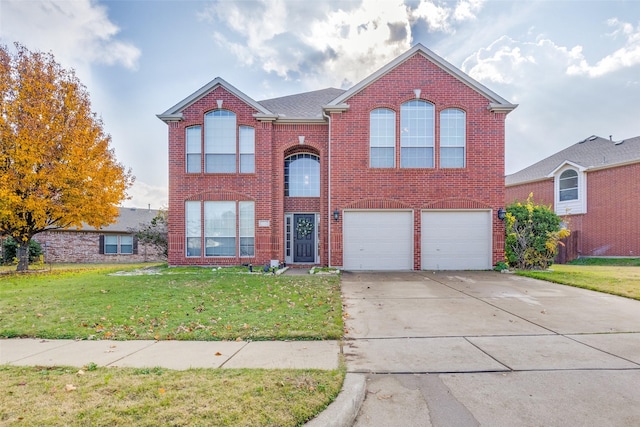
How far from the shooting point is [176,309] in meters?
6.56

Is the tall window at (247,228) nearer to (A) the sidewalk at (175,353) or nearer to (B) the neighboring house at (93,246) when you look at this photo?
(A) the sidewalk at (175,353)

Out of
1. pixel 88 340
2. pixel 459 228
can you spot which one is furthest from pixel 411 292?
pixel 88 340

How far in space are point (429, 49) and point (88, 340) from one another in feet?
45.4

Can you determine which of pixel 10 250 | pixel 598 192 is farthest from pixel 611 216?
pixel 10 250

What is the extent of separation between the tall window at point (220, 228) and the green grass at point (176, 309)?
134 inches

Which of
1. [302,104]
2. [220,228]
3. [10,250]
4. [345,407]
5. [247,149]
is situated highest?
[302,104]

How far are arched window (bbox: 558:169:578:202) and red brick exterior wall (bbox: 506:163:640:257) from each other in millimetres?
820

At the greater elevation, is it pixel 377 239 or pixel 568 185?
pixel 568 185

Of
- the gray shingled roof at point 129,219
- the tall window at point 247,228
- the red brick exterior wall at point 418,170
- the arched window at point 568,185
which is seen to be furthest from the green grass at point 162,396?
the gray shingled roof at point 129,219

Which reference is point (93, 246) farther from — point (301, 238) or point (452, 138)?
point (452, 138)

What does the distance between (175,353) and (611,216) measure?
25.1m

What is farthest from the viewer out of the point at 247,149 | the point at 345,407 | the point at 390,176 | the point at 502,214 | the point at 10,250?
the point at 10,250

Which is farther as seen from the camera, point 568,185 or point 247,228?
point 568,185

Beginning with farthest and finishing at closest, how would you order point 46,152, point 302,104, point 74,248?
point 74,248 < point 302,104 < point 46,152
